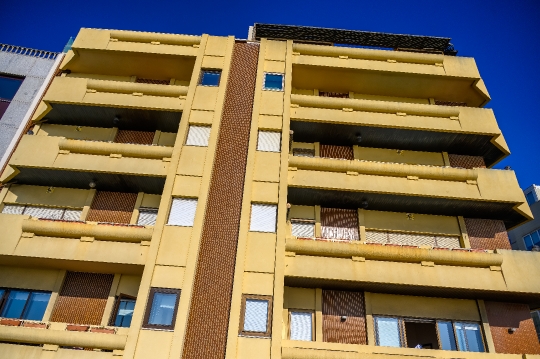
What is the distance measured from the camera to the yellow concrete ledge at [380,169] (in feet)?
65.3

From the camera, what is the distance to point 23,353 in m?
14.6

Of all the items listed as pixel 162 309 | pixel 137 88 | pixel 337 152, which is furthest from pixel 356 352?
pixel 137 88

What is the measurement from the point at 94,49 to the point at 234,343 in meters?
19.7

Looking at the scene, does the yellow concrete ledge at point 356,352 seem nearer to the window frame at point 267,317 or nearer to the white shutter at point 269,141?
the window frame at point 267,317

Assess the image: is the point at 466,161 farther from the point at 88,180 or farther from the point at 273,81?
the point at 88,180

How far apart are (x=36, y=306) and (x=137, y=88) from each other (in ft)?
41.3

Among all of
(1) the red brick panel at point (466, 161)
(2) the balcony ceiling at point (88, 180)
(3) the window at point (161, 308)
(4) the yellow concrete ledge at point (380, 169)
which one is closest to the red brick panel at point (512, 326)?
(4) the yellow concrete ledge at point (380, 169)

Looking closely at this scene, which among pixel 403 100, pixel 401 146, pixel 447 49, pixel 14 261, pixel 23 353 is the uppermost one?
pixel 447 49

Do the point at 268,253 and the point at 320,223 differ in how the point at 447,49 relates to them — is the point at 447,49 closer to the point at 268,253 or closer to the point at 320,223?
the point at 320,223

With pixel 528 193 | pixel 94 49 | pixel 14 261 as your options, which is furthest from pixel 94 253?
pixel 528 193

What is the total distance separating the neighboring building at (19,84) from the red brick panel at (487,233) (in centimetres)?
2643

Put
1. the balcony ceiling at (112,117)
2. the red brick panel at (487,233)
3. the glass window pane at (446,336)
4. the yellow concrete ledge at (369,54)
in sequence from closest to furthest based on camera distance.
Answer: the glass window pane at (446,336), the red brick panel at (487,233), the balcony ceiling at (112,117), the yellow concrete ledge at (369,54)

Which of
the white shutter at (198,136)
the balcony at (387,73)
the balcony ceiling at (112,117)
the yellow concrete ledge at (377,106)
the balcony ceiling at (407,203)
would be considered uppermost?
the balcony at (387,73)

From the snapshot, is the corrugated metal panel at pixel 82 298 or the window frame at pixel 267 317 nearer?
the window frame at pixel 267 317
